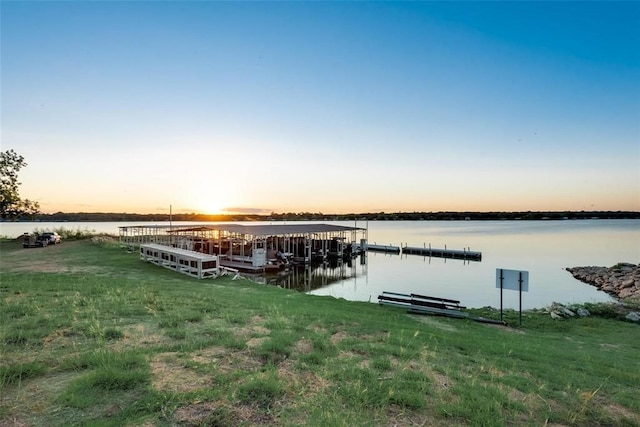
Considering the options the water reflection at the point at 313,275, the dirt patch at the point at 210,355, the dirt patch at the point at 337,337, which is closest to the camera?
the dirt patch at the point at 210,355

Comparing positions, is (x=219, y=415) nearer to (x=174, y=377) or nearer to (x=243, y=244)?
(x=174, y=377)

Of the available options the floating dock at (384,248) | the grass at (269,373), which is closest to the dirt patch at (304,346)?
the grass at (269,373)

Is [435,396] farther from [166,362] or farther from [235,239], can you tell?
[235,239]

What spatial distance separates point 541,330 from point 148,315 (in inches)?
473

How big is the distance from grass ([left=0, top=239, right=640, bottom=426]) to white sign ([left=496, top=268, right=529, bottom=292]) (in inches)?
135

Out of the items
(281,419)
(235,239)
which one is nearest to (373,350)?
(281,419)

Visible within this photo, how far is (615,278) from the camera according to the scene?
2539 cm

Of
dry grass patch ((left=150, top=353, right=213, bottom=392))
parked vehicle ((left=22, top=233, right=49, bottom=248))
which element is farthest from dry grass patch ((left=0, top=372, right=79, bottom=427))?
parked vehicle ((left=22, top=233, right=49, bottom=248))

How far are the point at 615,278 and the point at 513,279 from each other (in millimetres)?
20939

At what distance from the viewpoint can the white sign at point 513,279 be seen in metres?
11.4

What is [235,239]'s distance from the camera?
31.8 m

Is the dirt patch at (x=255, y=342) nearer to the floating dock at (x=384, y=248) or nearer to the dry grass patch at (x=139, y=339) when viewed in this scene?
the dry grass patch at (x=139, y=339)

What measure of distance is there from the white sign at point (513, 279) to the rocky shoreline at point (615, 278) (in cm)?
1316

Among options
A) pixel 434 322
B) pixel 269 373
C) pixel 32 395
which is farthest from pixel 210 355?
pixel 434 322
